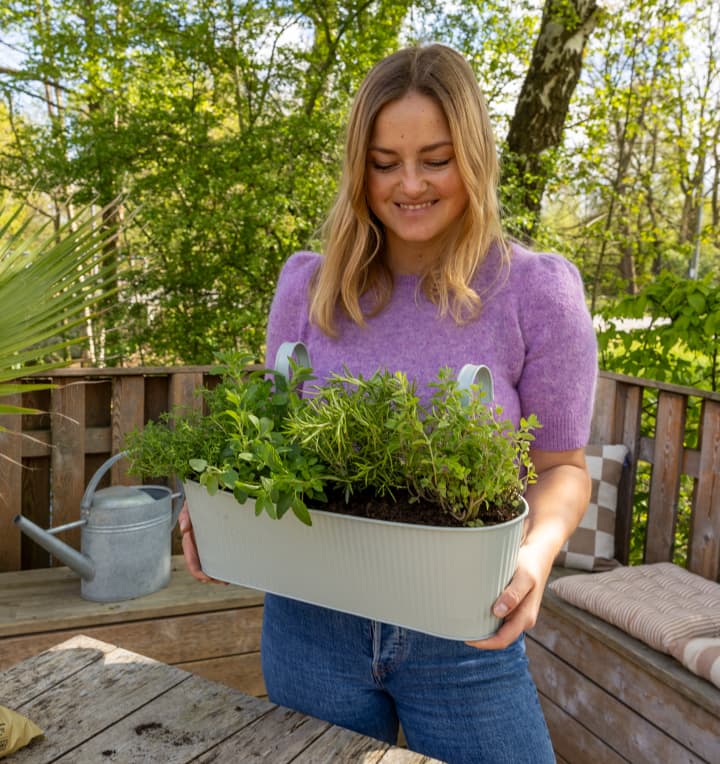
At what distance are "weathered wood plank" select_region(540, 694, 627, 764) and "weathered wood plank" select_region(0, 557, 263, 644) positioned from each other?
874 mm

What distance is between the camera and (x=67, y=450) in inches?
89.9

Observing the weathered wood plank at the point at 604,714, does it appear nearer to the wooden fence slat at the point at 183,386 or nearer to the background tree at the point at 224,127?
the wooden fence slat at the point at 183,386

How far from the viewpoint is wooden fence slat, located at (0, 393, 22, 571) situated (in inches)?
86.1

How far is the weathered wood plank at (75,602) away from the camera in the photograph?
1.97m

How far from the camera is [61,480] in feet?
7.48

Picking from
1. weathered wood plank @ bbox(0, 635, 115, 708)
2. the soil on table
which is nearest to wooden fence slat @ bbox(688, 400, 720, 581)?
the soil on table

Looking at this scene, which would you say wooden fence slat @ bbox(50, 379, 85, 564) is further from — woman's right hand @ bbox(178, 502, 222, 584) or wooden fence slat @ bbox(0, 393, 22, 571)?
woman's right hand @ bbox(178, 502, 222, 584)

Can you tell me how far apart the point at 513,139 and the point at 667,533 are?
2.97 m

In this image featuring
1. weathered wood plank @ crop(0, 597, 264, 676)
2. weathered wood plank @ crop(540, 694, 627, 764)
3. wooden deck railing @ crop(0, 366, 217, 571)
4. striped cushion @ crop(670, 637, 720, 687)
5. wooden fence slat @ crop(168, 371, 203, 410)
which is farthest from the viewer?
wooden fence slat @ crop(168, 371, 203, 410)

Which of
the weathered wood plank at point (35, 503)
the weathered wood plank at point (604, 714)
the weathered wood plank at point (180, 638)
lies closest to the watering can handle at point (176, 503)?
the weathered wood plank at point (180, 638)

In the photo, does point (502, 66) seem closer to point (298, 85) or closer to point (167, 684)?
point (298, 85)

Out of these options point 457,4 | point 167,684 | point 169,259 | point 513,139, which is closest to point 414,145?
point 167,684

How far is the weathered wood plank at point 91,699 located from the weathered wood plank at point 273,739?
0.54ft

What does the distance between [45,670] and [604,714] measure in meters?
1.34
